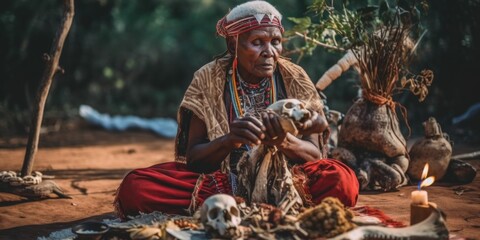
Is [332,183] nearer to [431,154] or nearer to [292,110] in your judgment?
[292,110]

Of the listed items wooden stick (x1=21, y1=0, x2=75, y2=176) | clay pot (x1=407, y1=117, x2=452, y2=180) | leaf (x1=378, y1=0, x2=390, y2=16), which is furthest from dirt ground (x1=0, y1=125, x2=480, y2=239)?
leaf (x1=378, y1=0, x2=390, y2=16)

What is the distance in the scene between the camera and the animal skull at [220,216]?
2.47 m

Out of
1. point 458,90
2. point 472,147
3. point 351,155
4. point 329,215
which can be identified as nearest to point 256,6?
point 329,215

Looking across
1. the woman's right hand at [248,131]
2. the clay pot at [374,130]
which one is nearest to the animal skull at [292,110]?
the woman's right hand at [248,131]

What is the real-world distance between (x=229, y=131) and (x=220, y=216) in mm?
982

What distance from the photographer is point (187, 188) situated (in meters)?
3.26

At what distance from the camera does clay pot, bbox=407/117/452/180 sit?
450 cm

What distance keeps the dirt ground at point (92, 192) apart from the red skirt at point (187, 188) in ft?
1.75

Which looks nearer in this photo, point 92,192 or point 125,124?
point 92,192

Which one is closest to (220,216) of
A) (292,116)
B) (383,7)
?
(292,116)

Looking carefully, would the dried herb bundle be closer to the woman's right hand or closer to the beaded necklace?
the beaded necklace

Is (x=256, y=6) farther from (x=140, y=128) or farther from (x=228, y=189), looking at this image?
(x=140, y=128)

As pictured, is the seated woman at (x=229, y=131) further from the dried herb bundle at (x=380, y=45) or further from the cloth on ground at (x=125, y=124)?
the cloth on ground at (x=125, y=124)

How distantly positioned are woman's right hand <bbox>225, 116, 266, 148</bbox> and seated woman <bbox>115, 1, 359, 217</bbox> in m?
0.06
